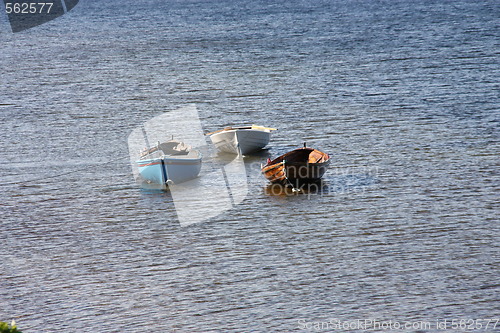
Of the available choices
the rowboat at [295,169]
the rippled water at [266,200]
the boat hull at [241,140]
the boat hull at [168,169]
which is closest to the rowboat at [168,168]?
the boat hull at [168,169]

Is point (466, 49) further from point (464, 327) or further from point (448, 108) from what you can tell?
point (464, 327)

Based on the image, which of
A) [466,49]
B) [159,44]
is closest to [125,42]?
[159,44]

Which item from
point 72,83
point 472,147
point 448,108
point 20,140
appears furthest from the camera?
point 72,83

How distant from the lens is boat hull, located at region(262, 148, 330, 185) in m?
32.8

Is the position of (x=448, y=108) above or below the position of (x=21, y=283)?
below

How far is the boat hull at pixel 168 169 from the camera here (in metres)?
34.5

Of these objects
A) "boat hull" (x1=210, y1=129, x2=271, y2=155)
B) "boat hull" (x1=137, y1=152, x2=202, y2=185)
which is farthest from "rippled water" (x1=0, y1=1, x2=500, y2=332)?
"boat hull" (x1=137, y1=152, x2=202, y2=185)

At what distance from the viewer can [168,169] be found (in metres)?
34.6

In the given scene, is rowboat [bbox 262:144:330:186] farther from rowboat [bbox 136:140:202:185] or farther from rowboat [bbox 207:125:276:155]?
rowboat [bbox 207:125:276:155]

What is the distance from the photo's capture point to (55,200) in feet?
108

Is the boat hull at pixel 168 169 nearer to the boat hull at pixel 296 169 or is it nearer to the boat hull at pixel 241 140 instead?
the boat hull at pixel 296 169

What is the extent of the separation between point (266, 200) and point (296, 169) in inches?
92.5

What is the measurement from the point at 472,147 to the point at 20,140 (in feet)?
95.2

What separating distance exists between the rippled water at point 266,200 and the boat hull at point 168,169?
1261 millimetres
